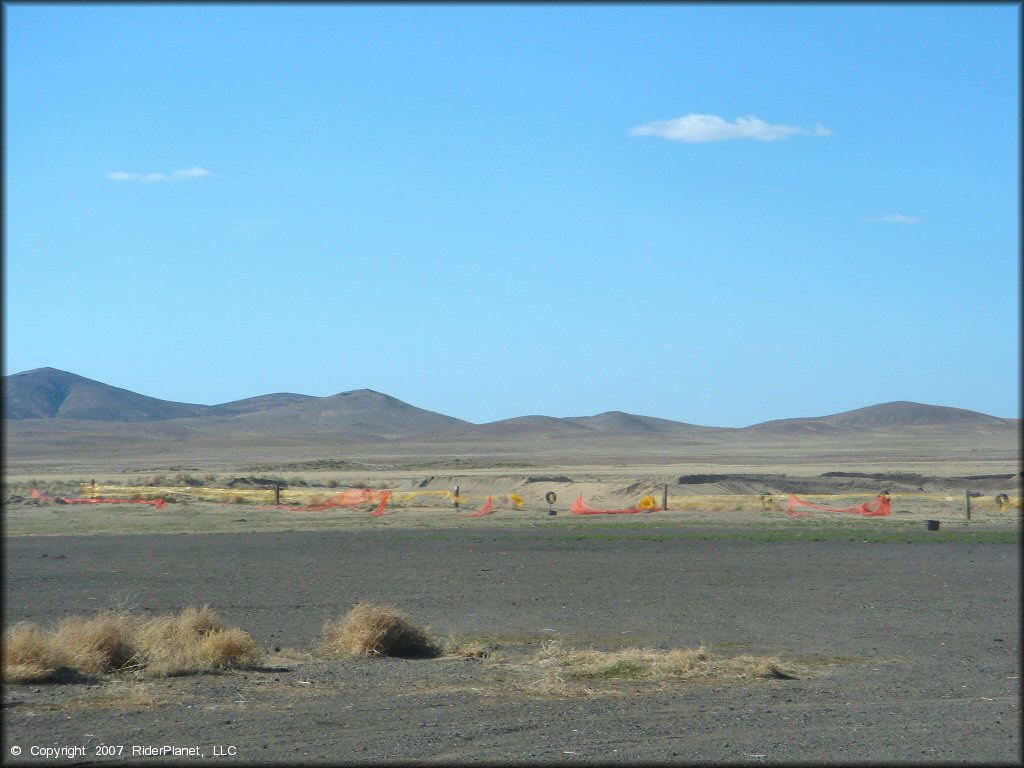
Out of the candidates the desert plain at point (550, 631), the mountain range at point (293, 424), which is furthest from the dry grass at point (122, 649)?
the mountain range at point (293, 424)

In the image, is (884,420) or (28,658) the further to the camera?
(884,420)

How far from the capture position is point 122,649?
10234mm

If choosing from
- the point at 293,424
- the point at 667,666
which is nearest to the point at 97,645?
the point at 667,666

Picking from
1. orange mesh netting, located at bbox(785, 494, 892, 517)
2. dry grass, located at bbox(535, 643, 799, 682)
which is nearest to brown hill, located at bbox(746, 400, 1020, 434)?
orange mesh netting, located at bbox(785, 494, 892, 517)

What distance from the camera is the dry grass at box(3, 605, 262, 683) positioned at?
9602 millimetres

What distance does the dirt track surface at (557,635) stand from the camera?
26.0ft

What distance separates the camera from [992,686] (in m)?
10.2

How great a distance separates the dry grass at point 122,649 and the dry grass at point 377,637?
1.15m

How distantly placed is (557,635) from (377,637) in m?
2.69

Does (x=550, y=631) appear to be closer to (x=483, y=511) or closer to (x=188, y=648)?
(x=188, y=648)

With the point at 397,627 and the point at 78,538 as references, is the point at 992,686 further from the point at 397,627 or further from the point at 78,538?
the point at 78,538

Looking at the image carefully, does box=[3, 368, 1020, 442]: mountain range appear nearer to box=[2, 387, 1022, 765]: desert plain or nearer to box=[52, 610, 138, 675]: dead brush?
box=[2, 387, 1022, 765]: desert plain

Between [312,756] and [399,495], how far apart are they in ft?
119

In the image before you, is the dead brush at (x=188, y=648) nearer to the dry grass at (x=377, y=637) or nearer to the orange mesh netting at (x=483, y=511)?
the dry grass at (x=377, y=637)
